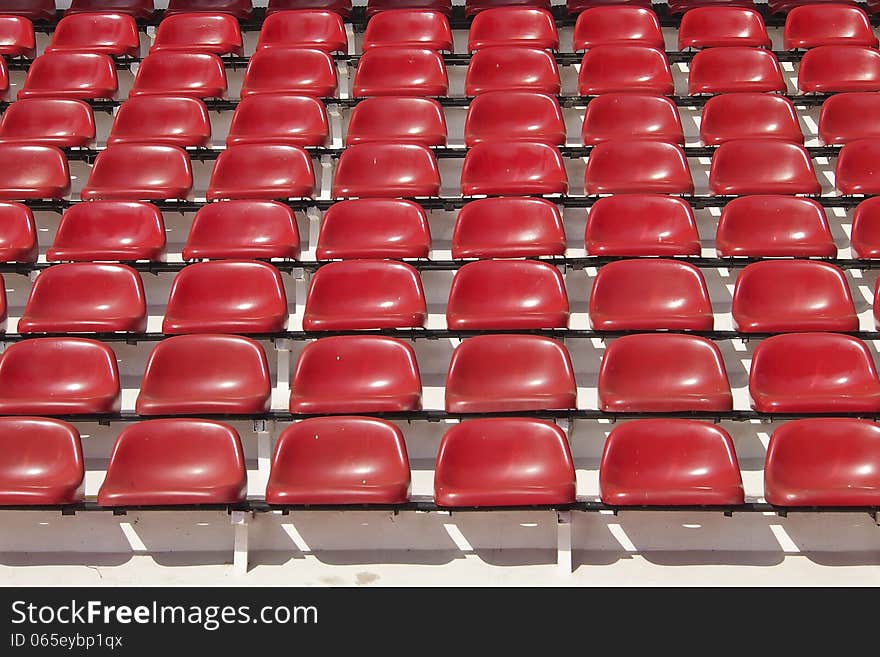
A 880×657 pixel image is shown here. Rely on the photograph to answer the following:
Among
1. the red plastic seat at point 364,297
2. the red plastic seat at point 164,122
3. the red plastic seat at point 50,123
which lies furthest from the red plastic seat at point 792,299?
the red plastic seat at point 50,123

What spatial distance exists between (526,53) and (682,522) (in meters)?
1.75

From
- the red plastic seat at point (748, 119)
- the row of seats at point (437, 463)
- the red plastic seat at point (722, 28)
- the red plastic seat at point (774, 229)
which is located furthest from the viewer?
the red plastic seat at point (722, 28)

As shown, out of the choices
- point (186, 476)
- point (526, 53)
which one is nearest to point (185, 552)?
point (186, 476)

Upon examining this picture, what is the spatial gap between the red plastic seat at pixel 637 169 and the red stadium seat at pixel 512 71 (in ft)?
1.42

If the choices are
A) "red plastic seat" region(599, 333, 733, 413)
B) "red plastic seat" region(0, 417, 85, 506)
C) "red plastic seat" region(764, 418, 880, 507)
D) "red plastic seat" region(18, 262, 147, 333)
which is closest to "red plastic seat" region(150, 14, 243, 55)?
"red plastic seat" region(18, 262, 147, 333)

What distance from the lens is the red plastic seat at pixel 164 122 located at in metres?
2.97

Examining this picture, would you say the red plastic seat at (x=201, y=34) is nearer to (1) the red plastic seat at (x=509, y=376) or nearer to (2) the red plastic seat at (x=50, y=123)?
(2) the red plastic seat at (x=50, y=123)

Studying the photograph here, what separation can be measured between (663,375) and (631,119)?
1.08 m

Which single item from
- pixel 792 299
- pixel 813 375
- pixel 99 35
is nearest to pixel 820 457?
pixel 813 375

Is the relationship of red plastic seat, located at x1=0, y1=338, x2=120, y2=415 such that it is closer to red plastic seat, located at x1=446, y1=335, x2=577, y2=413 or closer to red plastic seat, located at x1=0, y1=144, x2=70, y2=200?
red plastic seat, located at x1=0, y1=144, x2=70, y2=200

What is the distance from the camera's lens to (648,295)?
7.82 feet

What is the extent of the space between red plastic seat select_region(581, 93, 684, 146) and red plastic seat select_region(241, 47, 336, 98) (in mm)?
868

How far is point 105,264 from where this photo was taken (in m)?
2.46

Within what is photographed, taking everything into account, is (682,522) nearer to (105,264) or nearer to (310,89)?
(105,264)
